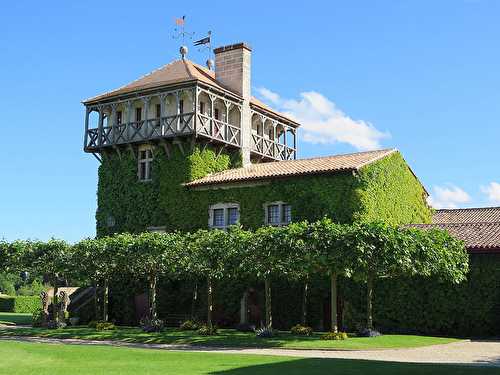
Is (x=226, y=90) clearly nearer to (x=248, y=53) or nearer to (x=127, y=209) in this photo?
(x=248, y=53)

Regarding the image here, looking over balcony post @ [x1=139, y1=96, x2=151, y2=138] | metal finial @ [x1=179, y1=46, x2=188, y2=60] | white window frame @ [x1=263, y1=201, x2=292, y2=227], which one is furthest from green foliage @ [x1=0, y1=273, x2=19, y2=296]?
white window frame @ [x1=263, y1=201, x2=292, y2=227]

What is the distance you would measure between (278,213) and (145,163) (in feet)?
32.1

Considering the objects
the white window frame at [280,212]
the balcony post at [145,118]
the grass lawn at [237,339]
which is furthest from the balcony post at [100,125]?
the grass lawn at [237,339]

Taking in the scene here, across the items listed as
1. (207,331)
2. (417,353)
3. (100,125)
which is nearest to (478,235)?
(417,353)

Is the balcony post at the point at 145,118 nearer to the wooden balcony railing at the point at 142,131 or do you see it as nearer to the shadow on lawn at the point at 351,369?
the wooden balcony railing at the point at 142,131

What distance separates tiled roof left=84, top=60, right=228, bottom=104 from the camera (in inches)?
1422

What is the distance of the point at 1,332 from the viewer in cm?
2970

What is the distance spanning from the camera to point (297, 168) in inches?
1296

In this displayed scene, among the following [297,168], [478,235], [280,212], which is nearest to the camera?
[478,235]

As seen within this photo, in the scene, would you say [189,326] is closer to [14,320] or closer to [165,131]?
[165,131]

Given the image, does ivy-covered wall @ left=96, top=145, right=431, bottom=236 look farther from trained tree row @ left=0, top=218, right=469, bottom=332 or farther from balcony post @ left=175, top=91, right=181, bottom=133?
trained tree row @ left=0, top=218, right=469, bottom=332

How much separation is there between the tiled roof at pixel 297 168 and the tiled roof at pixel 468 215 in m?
8.14

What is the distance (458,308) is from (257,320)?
9912 mm

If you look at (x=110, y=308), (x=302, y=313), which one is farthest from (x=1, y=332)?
(x=302, y=313)
